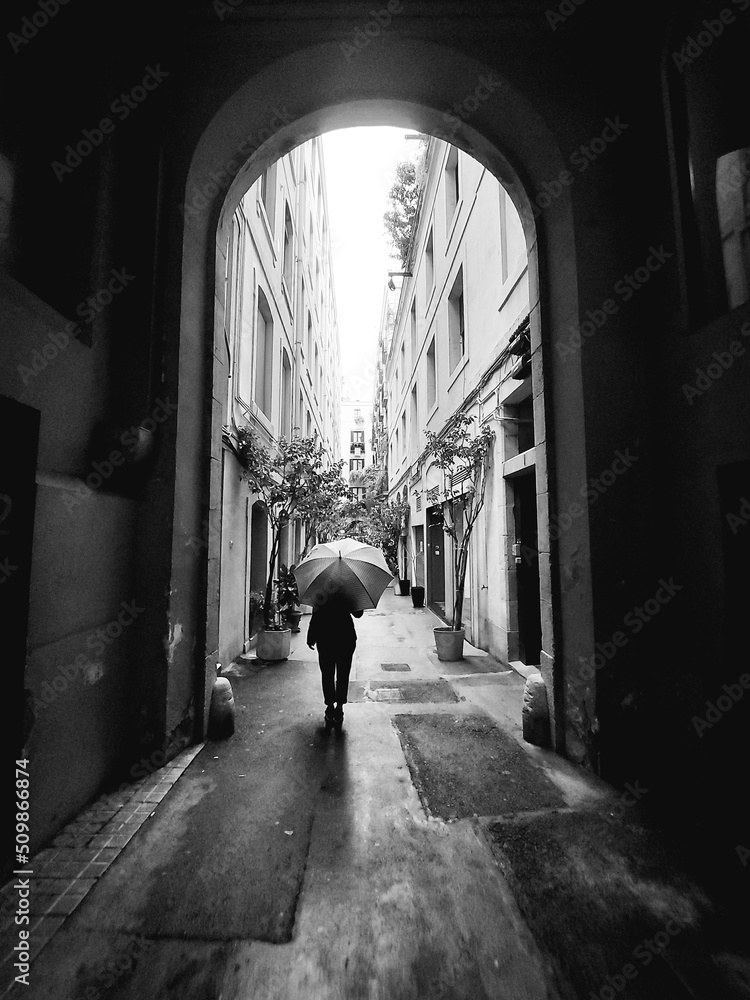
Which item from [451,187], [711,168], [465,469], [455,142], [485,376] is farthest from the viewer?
[451,187]

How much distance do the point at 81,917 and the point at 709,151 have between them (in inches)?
238

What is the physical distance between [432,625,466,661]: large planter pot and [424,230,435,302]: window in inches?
365

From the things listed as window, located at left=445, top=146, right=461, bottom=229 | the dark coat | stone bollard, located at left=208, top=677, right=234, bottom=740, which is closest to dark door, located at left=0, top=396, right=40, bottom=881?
stone bollard, located at left=208, top=677, right=234, bottom=740

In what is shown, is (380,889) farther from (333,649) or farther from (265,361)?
(265,361)

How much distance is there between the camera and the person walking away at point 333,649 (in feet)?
14.5

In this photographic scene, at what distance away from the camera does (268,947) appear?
6.65 feet

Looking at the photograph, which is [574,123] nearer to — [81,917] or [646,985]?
[646,985]

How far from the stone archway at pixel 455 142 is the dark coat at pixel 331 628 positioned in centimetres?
95

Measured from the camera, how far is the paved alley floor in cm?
189

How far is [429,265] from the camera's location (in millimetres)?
13125

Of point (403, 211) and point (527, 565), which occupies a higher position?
point (403, 211)

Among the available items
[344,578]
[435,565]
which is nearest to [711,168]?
[344,578]

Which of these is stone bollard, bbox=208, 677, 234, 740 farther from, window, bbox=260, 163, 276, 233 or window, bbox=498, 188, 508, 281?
window, bbox=260, 163, 276, 233

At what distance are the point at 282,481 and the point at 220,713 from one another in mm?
4563
